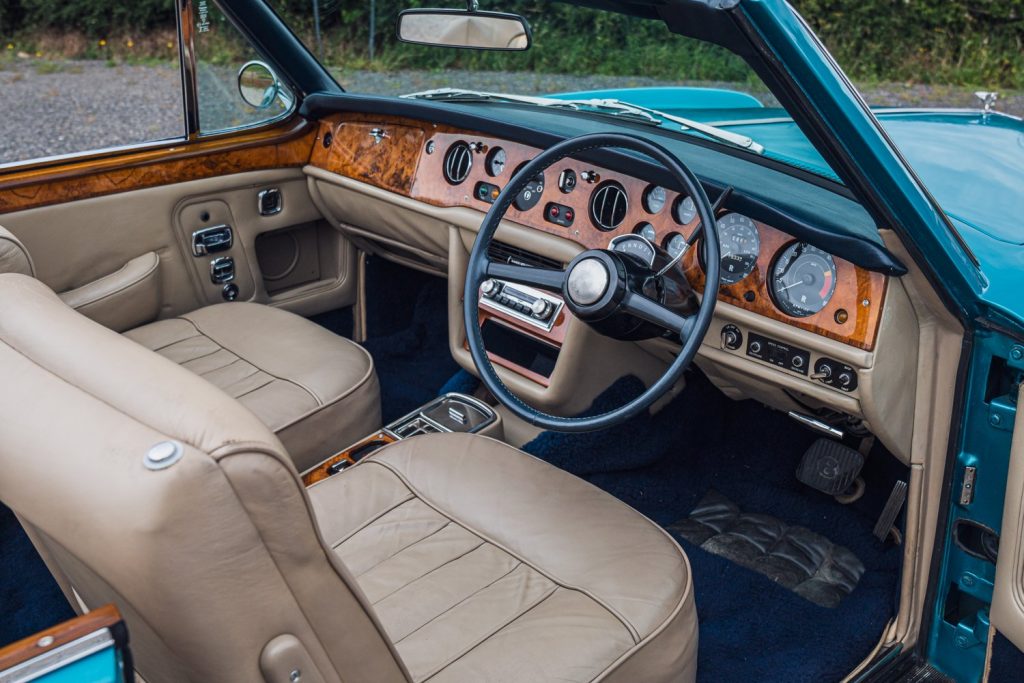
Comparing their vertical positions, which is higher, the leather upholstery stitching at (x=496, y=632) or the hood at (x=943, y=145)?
the hood at (x=943, y=145)

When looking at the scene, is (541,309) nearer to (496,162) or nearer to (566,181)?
(566,181)

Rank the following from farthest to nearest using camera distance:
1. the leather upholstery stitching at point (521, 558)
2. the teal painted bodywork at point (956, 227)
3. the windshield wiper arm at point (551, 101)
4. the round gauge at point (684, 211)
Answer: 1. the windshield wiper arm at point (551, 101)
2. the round gauge at point (684, 211)
3. the leather upholstery stitching at point (521, 558)
4. the teal painted bodywork at point (956, 227)

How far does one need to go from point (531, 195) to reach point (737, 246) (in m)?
0.58

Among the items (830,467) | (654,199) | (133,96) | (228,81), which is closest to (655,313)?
(654,199)

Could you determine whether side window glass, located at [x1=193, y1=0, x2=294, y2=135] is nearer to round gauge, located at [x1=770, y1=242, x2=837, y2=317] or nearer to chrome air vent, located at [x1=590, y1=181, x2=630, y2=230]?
chrome air vent, located at [x1=590, y1=181, x2=630, y2=230]

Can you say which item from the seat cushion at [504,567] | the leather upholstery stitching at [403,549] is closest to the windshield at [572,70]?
the seat cushion at [504,567]

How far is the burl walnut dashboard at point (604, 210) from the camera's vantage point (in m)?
1.76

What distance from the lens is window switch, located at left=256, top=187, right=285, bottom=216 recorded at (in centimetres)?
289

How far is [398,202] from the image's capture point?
2643mm

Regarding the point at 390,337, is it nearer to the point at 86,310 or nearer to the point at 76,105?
the point at 86,310

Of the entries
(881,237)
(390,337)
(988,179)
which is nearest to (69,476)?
(881,237)

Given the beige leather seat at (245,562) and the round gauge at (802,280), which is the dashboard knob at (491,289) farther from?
the beige leather seat at (245,562)

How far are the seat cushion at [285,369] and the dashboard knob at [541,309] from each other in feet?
1.47

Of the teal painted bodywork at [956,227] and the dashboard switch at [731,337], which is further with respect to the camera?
the dashboard switch at [731,337]
